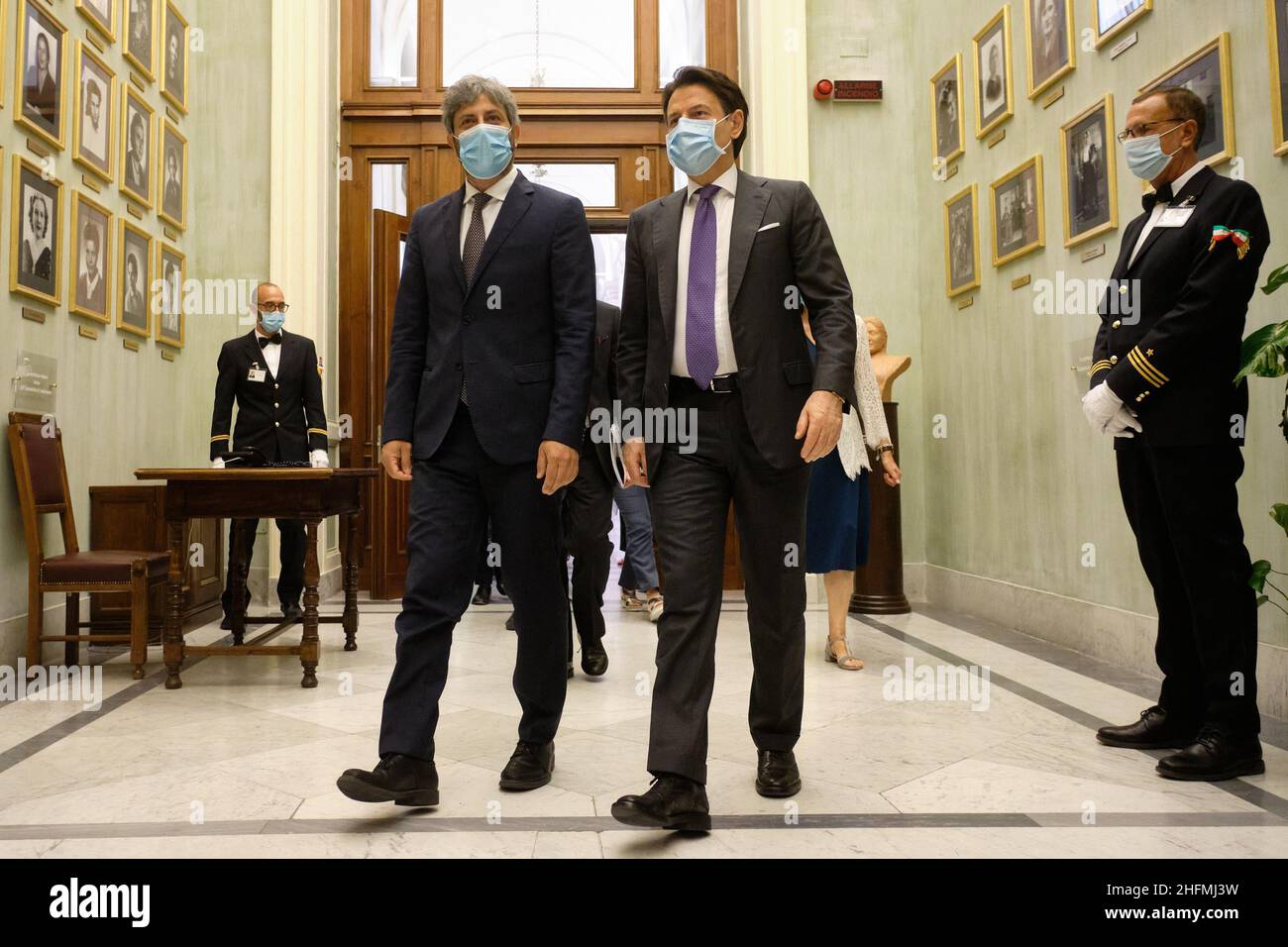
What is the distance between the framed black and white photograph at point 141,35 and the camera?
579 cm

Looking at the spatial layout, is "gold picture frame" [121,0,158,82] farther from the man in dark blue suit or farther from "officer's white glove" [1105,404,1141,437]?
"officer's white glove" [1105,404,1141,437]

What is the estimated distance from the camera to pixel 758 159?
23.6 ft

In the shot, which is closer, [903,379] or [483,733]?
[483,733]

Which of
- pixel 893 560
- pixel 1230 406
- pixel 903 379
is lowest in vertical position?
pixel 893 560

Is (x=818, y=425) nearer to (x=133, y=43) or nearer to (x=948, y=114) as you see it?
(x=948, y=114)

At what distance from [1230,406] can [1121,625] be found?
6.09 ft

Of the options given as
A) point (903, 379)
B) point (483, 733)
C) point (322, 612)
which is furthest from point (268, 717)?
point (903, 379)

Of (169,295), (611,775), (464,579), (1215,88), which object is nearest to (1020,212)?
(1215,88)

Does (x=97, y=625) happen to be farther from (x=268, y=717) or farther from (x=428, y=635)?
(x=428, y=635)

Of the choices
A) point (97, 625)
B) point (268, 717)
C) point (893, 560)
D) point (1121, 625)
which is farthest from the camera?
point (893, 560)

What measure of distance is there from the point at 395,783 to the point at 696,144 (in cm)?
177

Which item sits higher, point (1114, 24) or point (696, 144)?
point (1114, 24)

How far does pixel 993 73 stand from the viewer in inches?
226

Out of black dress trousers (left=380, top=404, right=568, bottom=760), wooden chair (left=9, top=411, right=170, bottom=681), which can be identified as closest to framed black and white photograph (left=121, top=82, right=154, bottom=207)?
wooden chair (left=9, top=411, right=170, bottom=681)
